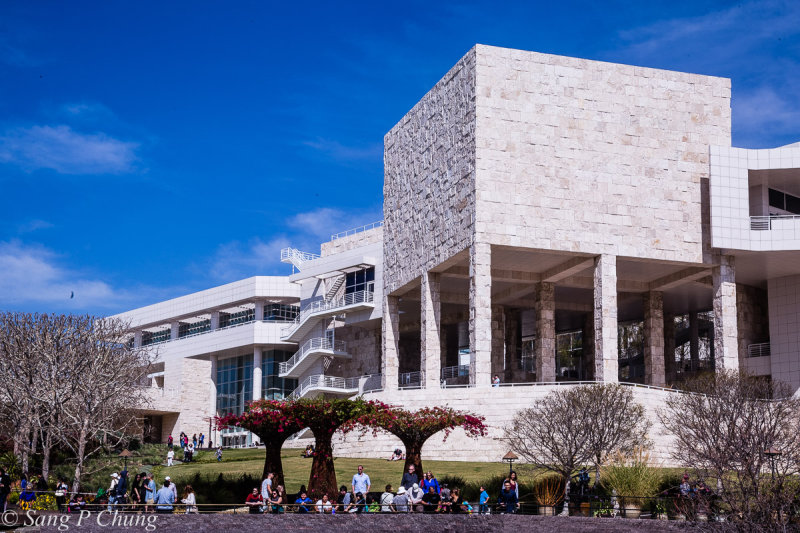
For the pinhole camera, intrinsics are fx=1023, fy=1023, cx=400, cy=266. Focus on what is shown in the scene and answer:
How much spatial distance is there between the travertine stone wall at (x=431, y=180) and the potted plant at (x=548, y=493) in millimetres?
17475

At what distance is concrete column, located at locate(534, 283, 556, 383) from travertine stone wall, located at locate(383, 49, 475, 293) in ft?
Answer: 23.4

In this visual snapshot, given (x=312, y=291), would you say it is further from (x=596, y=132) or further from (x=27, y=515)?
(x=27, y=515)

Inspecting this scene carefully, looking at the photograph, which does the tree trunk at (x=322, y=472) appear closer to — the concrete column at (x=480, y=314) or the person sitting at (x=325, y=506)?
the person sitting at (x=325, y=506)

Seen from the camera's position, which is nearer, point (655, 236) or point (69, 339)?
point (69, 339)

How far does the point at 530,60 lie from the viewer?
49.0 meters

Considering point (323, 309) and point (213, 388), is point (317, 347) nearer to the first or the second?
point (323, 309)

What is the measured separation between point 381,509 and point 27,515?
883cm

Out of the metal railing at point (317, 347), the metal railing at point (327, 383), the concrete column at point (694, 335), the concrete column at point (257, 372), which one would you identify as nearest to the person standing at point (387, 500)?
the metal railing at point (327, 383)

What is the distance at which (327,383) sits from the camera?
63.2 m

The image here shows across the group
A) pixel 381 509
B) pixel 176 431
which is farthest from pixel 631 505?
pixel 176 431

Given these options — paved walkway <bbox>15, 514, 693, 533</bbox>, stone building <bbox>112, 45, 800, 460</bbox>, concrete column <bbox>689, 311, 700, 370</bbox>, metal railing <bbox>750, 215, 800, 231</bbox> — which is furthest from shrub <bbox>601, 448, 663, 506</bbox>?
concrete column <bbox>689, 311, 700, 370</bbox>

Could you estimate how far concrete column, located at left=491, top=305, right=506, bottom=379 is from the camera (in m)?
60.2

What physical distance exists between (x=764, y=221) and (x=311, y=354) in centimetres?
2837

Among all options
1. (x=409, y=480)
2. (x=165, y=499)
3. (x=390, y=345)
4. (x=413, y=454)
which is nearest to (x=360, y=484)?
(x=409, y=480)
